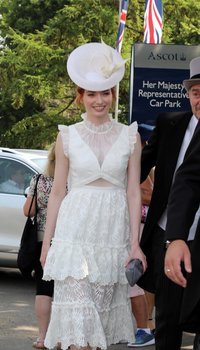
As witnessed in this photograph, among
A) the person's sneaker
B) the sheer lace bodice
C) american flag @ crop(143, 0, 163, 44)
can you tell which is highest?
american flag @ crop(143, 0, 163, 44)

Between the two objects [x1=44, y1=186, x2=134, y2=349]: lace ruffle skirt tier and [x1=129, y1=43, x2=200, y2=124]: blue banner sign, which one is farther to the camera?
[x1=129, y1=43, x2=200, y2=124]: blue banner sign

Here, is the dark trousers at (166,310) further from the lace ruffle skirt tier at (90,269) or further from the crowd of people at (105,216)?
the lace ruffle skirt tier at (90,269)

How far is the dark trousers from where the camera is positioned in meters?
4.15

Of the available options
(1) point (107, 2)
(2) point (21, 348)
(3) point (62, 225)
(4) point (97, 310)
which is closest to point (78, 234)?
(3) point (62, 225)

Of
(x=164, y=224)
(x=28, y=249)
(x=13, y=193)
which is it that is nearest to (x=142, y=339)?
(x=28, y=249)

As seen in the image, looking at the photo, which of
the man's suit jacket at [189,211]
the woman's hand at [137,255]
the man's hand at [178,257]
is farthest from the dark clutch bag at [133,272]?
the man's hand at [178,257]

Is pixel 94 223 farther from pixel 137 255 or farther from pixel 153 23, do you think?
pixel 153 23

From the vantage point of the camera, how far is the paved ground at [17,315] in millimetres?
6546

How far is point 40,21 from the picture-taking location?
30.5 m

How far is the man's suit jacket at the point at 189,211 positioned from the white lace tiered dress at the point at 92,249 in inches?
53.2

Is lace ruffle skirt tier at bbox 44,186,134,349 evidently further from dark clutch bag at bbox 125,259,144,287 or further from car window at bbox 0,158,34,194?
car window at bbox 0,158,34,194

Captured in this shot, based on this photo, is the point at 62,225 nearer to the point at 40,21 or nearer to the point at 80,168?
the point at 80,168

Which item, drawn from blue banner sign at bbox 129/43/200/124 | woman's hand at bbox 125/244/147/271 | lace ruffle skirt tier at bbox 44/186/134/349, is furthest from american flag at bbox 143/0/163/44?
woman's hand at bbox 125/244/147/271

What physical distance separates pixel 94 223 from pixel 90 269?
0.26 meters
